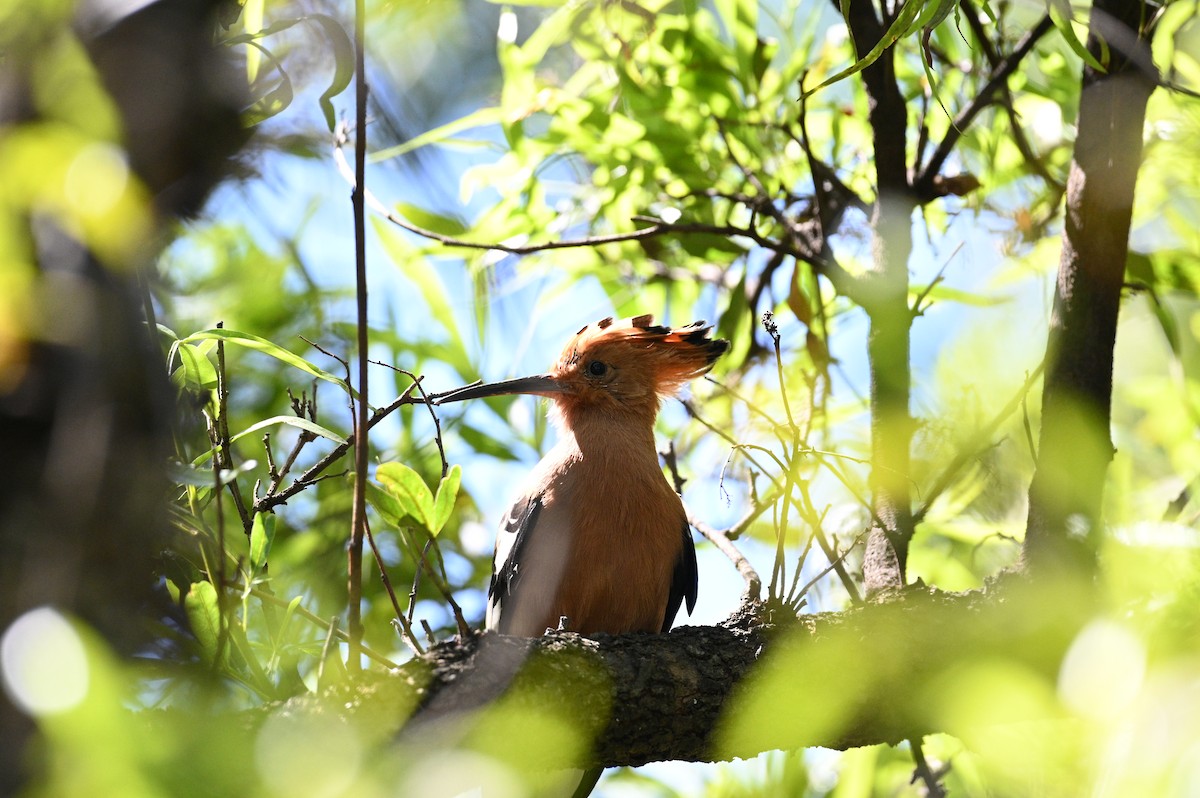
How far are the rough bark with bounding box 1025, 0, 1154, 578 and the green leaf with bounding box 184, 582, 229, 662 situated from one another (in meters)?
1.65

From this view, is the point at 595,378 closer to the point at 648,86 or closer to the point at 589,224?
the point at 589,224

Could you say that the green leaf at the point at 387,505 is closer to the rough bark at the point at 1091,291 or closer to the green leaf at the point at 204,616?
the green leaf at the point at 204,616

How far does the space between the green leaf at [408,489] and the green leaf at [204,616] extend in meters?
0.30

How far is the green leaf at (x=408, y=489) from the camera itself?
1538 mm

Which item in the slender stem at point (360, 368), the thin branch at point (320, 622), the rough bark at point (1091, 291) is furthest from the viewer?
the rough bark at point (1091, 291)

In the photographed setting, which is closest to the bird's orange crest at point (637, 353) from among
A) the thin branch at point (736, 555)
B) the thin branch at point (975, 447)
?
the thin branch at point (736, 555)

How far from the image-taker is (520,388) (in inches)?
120

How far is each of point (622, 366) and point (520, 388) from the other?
0.35 m

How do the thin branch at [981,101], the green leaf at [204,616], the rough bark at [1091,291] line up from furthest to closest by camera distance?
the thin branch at [981,101], the rough bark at [1091,291], the green leaf at [204,616]

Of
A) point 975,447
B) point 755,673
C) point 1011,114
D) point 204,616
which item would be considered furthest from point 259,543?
point 1011,114

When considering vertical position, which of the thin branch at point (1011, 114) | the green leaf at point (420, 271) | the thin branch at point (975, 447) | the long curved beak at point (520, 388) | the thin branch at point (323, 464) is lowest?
the thin branch at point (323, 464)

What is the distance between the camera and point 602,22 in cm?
298

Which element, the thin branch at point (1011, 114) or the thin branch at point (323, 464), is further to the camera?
the thin branch at point (1011, 114)

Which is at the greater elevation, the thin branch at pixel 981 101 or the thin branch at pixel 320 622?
the thin branch at pixel 981 101
